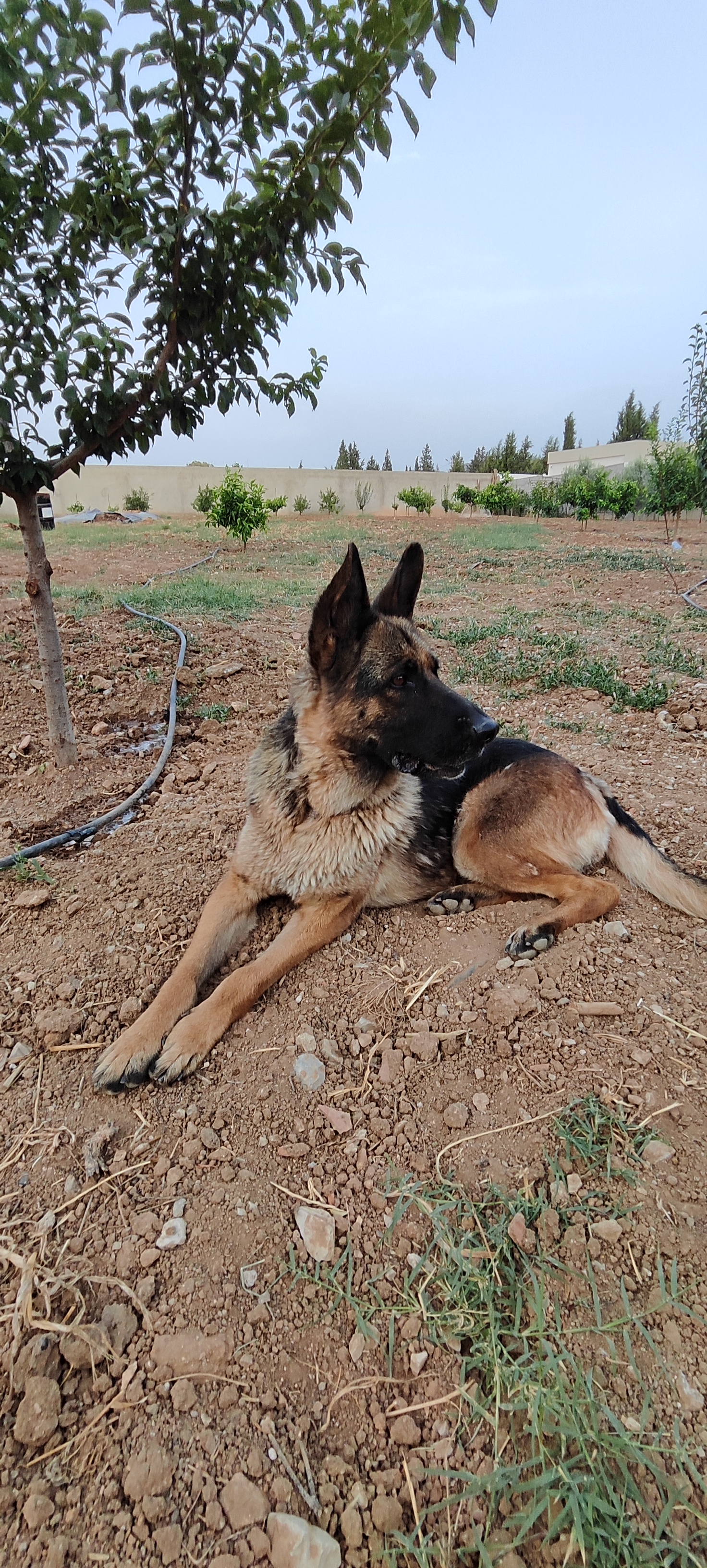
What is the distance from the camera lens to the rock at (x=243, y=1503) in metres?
1.20

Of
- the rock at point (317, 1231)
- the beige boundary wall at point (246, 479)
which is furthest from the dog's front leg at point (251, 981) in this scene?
the beige boundary wall at point (246, 479)

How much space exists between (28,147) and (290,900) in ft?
11.2

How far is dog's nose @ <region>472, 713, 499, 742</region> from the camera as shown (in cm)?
276

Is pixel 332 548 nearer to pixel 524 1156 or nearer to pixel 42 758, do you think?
pixel 42 758

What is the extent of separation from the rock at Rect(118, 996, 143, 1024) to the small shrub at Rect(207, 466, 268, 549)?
16123 mm

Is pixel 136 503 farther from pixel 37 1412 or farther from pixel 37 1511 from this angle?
pixel 37 1511

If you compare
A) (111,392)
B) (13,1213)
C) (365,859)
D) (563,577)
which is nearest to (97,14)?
(111,392)

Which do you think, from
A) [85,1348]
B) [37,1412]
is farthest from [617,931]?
[37,1412]

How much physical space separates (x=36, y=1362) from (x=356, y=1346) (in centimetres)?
70

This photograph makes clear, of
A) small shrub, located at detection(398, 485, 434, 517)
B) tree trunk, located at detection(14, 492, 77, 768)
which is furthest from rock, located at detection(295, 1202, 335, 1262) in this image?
small shrub, located at detection(398, 485, 434, 517)

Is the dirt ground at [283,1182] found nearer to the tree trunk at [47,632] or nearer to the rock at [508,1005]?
the rock at [508,1005]

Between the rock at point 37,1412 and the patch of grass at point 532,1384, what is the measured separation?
55 centimetres

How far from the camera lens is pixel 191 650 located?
6.61 metres

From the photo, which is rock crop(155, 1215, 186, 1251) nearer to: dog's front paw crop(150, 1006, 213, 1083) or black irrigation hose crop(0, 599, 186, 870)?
dog's front paw crop(150, 1006, 213, 1083)
